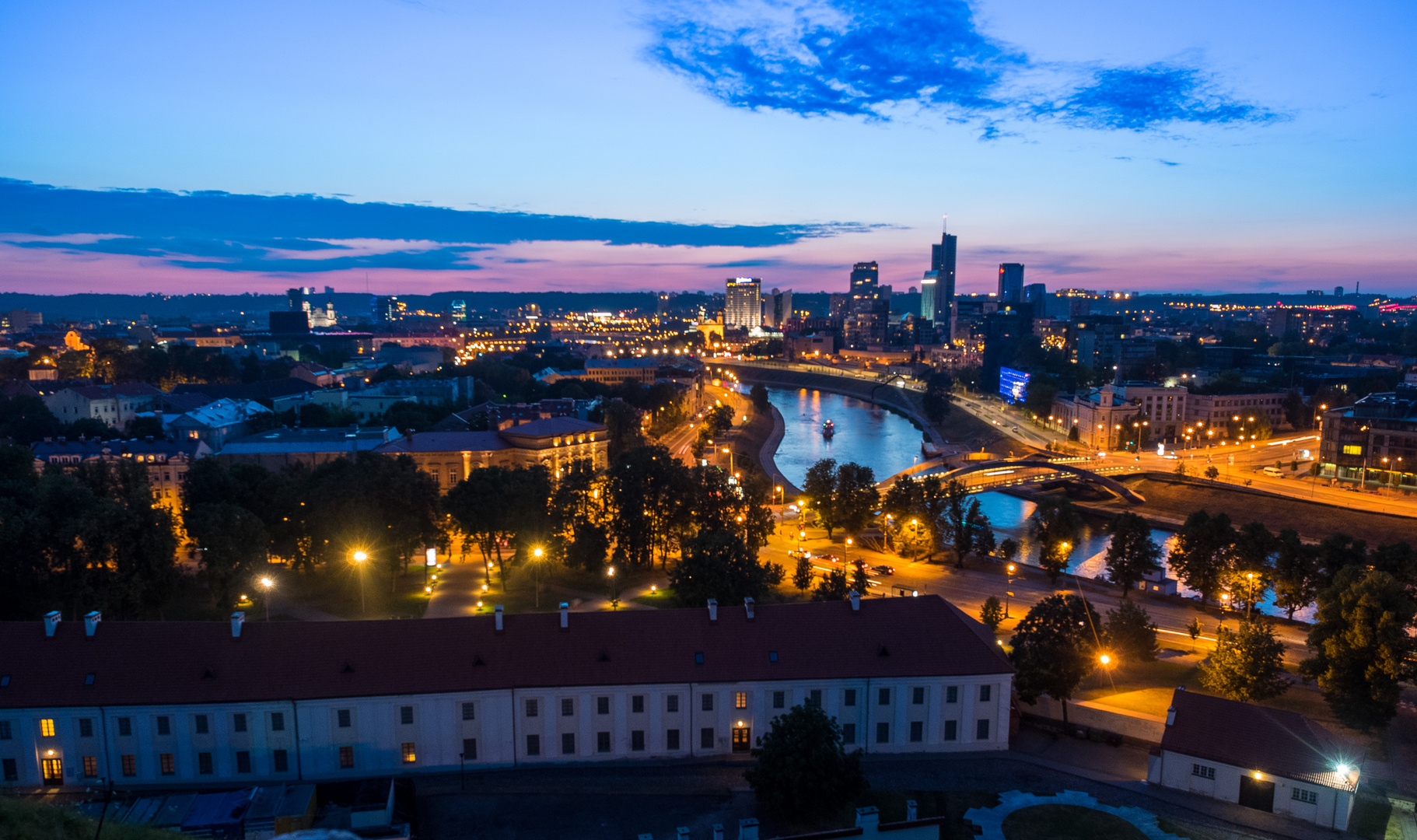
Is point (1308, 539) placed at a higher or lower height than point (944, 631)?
lower

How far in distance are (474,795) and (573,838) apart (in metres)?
2.83

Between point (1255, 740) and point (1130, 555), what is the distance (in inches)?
612

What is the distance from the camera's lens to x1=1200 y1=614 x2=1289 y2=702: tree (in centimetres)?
2094

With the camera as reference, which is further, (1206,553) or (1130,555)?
(1130,555)

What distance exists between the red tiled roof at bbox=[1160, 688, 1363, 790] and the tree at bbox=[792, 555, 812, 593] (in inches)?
532

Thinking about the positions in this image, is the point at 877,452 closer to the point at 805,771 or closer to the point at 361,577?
the point at 361,577

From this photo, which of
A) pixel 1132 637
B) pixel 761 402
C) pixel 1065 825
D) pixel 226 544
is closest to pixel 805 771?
pixel 1065 825

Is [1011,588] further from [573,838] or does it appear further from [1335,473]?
[1335,473]

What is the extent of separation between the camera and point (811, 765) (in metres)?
15.7

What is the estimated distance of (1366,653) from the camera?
20.7 m

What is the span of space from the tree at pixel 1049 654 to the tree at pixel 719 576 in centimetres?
796

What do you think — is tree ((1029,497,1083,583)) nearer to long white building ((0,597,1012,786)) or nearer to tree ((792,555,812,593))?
tree ((792,555,812,593))

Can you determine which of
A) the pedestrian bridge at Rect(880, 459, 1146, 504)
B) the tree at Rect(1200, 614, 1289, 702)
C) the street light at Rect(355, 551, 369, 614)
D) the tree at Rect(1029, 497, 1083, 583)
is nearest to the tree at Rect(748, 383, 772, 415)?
the pedestrian bridge at Rect(880, 459, 1146, 504)

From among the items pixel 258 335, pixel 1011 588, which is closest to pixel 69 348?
pixel 258 335
